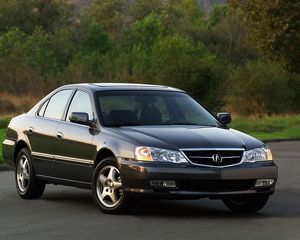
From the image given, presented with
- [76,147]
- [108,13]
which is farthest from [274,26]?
[108,13]

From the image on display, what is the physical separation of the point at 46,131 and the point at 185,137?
2444 mm

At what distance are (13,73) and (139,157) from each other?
152ft

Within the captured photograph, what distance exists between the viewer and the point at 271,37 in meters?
40.7

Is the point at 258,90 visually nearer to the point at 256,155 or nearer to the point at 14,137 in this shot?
the point at 14,137

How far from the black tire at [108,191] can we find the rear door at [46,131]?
1.22m

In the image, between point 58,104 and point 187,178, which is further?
point 58,104

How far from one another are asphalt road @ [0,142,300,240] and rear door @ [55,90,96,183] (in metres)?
0.44

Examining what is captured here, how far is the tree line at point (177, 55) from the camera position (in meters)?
41.7

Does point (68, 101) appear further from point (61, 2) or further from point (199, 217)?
point (61, 2)

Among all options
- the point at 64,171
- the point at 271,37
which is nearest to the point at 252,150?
the point at 64,171

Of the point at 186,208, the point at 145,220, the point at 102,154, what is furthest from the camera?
the point at 186,208

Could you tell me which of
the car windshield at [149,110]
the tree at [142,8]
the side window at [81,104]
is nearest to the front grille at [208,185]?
the car windshield at [149,110]

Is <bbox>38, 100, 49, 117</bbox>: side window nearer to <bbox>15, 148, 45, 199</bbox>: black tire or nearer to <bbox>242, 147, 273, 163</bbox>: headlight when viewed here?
<bbox>15, 148, 45, 199</bbox>: black tire

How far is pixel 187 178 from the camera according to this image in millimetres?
10438
